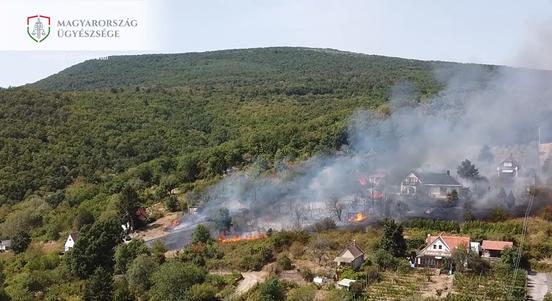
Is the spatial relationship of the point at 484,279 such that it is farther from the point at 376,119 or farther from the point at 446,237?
the point at 376,119

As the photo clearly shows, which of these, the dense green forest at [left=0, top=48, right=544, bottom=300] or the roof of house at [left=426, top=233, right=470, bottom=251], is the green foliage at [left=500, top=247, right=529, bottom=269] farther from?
the dense green forest at [left=0, top=48, right=544, bottom=300]

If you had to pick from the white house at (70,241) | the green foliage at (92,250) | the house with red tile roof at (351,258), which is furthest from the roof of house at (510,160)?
the white house at (70,241)

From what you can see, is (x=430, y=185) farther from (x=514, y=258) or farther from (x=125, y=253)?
(x=125, y=253)

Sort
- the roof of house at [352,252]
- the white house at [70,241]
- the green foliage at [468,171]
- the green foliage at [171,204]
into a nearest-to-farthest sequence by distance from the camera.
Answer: the roof of house at [352,252] → the white house at [70,241] → the green foliage at [468,171] → the green foliage at [171,204]

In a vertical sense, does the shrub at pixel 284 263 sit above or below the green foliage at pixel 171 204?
below

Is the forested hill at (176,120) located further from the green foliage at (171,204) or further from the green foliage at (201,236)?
the green foliage at (201,236)
